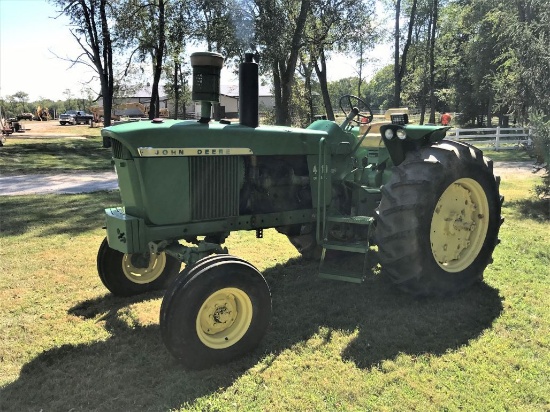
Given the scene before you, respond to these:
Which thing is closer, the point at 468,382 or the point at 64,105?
the point at 468,382

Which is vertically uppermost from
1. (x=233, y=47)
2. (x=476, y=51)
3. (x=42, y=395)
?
(x=476, y=51)

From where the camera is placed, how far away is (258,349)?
3.37 metres

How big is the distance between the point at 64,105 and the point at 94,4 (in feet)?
234

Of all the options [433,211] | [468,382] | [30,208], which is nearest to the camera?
[468,382]

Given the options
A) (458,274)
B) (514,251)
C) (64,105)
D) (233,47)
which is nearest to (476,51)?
(233,47)

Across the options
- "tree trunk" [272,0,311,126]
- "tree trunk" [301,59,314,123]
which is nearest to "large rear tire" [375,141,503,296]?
"tree trunk" [272,0,311,126]

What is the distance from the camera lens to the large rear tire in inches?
153

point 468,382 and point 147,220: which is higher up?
point 147,220

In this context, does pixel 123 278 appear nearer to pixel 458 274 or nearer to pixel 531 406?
pixel 458 274

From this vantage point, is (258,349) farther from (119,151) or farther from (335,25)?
(335,25)

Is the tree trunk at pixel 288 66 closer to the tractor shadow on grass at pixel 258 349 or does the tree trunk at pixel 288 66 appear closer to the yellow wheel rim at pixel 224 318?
the tractor shadow on grass at pixel 258 349

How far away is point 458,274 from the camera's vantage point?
4.30 metres

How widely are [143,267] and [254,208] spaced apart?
1.27m

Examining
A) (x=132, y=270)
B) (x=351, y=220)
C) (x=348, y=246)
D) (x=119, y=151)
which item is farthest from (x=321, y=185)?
(x=132, y=270)
